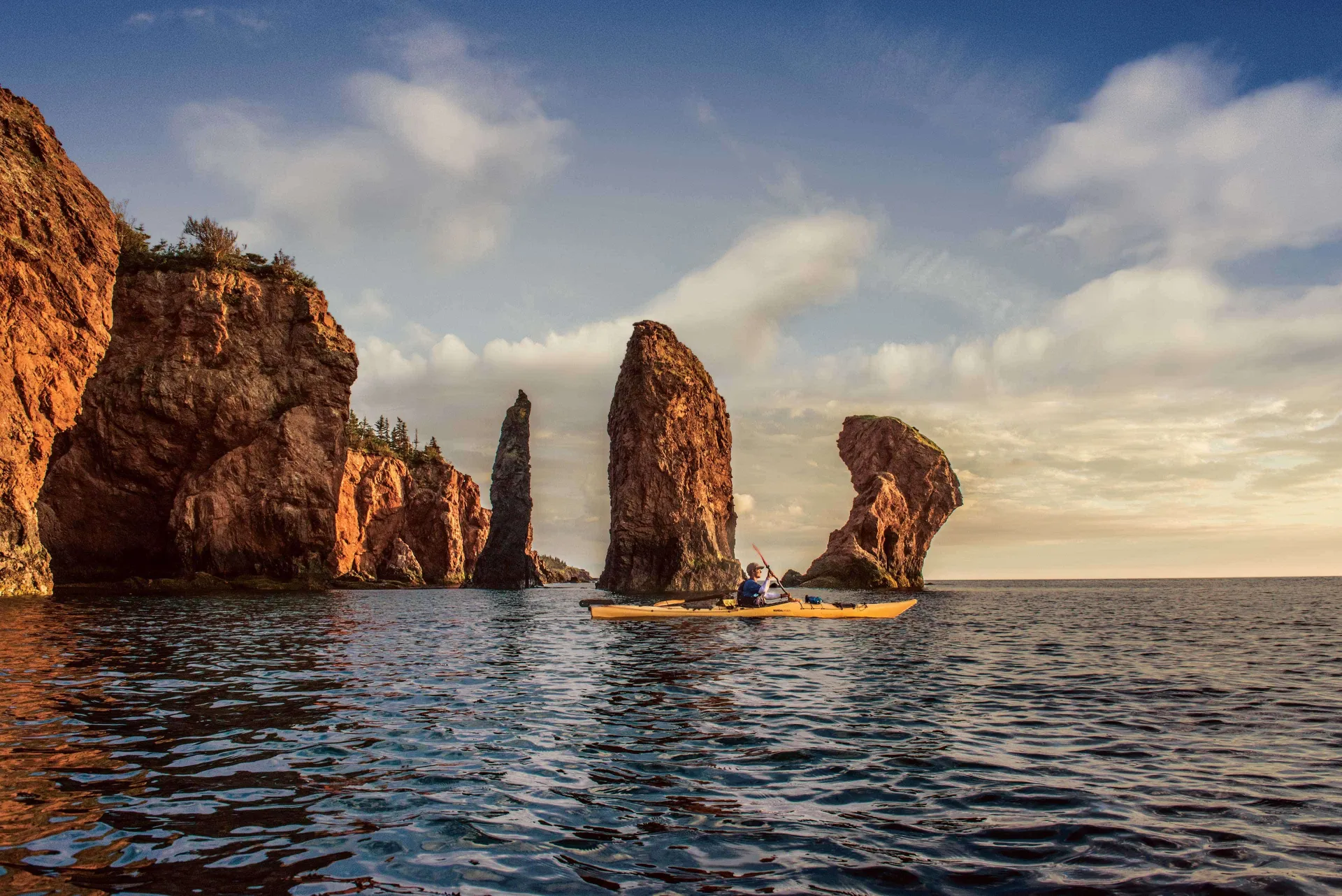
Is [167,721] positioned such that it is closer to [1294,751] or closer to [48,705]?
[48,705]

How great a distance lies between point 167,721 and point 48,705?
228 centimetres

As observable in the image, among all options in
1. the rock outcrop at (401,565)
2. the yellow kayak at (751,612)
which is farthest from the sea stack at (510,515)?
the yellow kayak at (751,612)

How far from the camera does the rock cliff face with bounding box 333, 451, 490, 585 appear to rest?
290 ft

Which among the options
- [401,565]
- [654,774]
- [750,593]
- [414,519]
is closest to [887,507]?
[401,565]

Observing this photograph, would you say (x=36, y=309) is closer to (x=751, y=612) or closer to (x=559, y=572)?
(x=751, y=612)

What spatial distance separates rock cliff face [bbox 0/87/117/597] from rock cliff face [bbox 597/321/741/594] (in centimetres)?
4080

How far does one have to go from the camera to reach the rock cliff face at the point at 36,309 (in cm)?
3747

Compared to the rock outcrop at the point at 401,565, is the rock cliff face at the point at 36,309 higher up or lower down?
higher up

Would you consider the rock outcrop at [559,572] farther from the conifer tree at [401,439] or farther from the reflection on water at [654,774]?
the reflection on water at [654,774]

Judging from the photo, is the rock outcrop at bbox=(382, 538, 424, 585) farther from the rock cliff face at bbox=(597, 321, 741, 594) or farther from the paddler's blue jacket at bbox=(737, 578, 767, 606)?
the paddler's blue jacket at bbox=(737, 578, 767, 606)

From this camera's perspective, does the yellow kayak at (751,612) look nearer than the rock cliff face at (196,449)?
Yes

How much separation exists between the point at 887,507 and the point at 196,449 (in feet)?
224

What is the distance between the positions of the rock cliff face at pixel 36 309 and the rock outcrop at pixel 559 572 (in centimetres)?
8756

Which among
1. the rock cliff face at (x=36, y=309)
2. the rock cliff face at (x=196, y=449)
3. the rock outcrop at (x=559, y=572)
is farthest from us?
the rock outcrop at (x=559, y=572)
